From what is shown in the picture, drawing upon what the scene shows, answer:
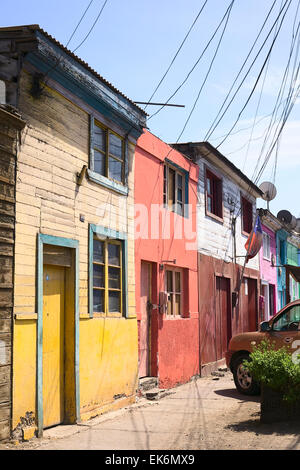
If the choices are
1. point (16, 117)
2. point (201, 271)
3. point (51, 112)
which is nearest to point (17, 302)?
point (16, 117)

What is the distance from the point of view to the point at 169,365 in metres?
12.9

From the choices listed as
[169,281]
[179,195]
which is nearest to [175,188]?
[179,195]

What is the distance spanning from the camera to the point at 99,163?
1028 centimetres

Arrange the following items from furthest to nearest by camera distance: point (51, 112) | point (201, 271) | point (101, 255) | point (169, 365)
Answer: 1. point (201, 271)
2. point (169, 365)
3. point (101, 255)
4. point (51, 112)

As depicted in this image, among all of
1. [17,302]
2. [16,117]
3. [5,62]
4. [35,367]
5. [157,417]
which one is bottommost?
[157,417]

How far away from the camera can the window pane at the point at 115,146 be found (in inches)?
424

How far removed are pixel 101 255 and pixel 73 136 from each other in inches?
85.7

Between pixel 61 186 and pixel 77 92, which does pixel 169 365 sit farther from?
pixel 77 92

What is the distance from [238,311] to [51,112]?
12.0 meters

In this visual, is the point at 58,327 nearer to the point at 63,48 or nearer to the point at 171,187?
the point at 63,48

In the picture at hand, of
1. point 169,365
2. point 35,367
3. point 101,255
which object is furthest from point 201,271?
point 35,367

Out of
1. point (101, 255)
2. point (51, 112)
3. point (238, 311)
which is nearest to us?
point (51, 112)

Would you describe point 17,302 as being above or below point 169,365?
above

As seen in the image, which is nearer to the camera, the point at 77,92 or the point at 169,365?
the point at 77,92
